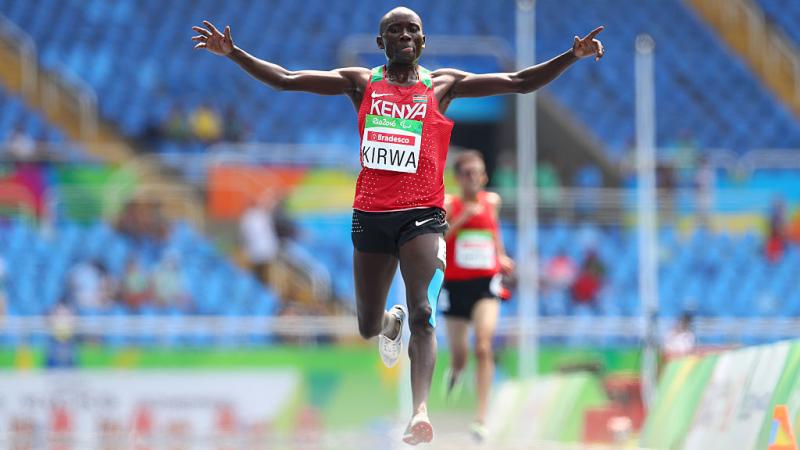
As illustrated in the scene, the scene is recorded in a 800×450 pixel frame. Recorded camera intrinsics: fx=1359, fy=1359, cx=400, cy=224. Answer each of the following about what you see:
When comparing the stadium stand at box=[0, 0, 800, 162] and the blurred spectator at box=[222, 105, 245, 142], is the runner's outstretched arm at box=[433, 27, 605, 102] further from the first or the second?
the stadium stand at box=[0, 0, 800, 162]

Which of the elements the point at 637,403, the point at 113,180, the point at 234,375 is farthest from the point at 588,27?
the point at 637,403

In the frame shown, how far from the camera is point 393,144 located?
23.1 feet

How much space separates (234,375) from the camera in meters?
16.6

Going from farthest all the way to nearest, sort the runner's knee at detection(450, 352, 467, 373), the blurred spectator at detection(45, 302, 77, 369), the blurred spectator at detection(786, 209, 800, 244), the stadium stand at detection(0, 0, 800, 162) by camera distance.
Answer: the stadium stand at detection(0, 0, 800, 162) < the blurred spectator at detection(786, 209, 800, 244) < the blurred spectator at detection(45, 302, 77, 369) < the runner's knee at detection(450, 352, 467, 373)

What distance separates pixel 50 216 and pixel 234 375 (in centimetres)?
467

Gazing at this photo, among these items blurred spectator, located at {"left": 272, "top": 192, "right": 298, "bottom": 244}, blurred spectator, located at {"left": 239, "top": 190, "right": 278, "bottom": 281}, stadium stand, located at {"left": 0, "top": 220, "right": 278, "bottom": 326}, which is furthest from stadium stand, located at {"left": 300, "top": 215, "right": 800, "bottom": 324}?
stadium stand, located at {"left": 0, "top": 220, "right": 278, "bottom": 326}

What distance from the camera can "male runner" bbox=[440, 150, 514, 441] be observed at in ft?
36.6

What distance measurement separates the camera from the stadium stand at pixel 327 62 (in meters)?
25.0

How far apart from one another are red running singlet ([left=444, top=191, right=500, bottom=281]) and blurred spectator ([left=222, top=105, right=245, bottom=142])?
1278 centimetres

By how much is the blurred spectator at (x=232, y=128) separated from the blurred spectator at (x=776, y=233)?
355 inches

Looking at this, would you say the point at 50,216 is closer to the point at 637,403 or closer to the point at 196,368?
the point at 196,368

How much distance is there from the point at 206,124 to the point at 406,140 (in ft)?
56.1

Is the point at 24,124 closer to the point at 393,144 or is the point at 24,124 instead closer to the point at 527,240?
the point at 527,240

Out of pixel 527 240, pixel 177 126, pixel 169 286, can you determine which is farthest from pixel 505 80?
pixel 177 126
